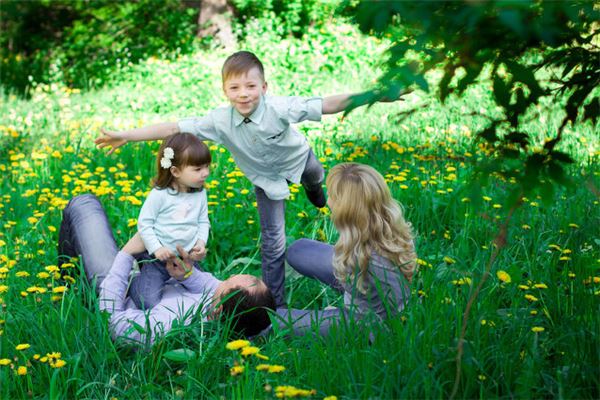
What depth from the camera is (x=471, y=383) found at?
202cm

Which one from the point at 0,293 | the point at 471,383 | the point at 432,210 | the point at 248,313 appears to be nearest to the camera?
the point at 471,383

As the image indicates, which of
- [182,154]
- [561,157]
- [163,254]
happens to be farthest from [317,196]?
[561,157]

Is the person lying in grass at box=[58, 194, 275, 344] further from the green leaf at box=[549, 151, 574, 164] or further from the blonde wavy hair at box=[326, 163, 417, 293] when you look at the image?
the green leaf at box=[549, 151, 574, 164]

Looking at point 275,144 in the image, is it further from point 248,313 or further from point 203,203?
point 248,313

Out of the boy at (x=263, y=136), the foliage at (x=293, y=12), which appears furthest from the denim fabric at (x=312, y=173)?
the foliage at (x=293, y=12)

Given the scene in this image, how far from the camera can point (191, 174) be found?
310 cm

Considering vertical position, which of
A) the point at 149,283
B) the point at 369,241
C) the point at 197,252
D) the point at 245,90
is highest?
the point at 245,90

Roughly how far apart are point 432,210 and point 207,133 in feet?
4.28

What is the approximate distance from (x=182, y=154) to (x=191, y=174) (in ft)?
0.33

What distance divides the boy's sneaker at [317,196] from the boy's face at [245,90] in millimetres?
644

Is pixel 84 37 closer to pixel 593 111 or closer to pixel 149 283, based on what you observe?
pixel 149 283

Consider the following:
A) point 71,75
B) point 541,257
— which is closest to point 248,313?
point 541,257

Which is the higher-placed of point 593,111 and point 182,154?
point 593,111

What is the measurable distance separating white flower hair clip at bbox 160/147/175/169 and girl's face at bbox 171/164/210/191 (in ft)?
0.14
